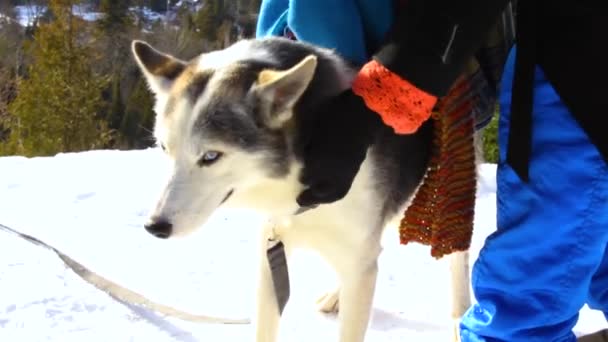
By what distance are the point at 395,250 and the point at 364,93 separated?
160cm

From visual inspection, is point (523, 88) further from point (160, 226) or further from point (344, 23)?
point (160, 226)

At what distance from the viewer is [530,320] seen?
186 centimetres

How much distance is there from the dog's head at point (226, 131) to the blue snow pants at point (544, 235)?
52 cm

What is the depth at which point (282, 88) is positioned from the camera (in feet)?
5.70

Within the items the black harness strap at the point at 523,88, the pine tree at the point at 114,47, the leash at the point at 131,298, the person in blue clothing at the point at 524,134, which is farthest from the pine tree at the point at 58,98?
the black harness strap at the point at 523,88

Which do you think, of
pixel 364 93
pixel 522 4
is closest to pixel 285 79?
pixel 364 93

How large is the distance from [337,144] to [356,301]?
A: 0.53m

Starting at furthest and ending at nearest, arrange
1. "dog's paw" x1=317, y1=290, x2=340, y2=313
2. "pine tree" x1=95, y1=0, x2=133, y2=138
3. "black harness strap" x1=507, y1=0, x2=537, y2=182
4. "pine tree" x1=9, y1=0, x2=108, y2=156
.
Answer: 1. "pine tree" x1=95, y1=0, x2=133, y2=138
2. "pine tree" x1=9, y1=0, x2=108, y2=156
3. "dog's paw" x1=317, y1=290, x2=340, y2=313
4. "black harness strap" x1=507, y1=0, x2=537, y2=182

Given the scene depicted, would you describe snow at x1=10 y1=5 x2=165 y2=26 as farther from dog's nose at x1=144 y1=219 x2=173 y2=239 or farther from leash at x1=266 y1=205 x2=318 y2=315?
dog's nose at x1=144 y1=219 x2=173 y2=239

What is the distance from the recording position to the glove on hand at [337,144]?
5.64 ft

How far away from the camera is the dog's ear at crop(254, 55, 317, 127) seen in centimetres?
167

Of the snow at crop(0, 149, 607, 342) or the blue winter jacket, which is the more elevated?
the blue winter jacket

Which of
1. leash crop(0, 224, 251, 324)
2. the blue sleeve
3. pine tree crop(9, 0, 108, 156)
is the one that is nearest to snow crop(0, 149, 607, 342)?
leash crop(0, 224, 251, 324)

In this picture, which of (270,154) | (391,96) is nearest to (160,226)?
(270,154)
